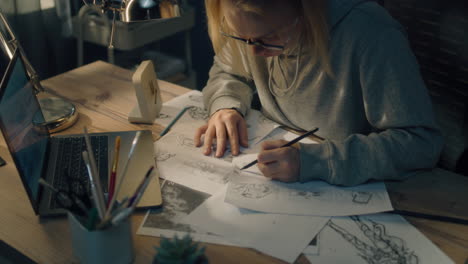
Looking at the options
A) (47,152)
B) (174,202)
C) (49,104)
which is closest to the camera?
(174,202)

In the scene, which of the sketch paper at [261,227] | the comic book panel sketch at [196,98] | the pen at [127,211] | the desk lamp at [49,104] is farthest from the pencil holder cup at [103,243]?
the comic book panel sketch at [196,98]

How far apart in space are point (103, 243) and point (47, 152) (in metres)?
0.40

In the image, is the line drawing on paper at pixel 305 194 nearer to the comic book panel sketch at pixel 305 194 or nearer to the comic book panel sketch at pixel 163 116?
the comic book panel sketch at pixel 305 194

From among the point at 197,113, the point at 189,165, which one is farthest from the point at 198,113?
the point at 189,165

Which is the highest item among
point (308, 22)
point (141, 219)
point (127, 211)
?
point (308, 22)

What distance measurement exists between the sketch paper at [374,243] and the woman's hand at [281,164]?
0.13 m

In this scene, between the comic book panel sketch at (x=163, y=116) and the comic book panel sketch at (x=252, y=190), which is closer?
the comic book panel sketch at (x=252, y=190)

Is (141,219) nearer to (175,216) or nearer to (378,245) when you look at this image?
(175,216)

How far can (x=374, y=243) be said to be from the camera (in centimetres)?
73

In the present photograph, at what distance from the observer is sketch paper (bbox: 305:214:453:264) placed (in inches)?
27.5

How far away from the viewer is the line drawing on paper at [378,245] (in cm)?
70

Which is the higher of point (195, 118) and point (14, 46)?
point (14, 46)

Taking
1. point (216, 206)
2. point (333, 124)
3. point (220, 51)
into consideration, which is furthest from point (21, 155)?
point (333, 124)

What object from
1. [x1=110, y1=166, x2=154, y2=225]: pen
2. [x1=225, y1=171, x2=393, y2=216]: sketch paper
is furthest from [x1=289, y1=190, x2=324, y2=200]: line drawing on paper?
[x1=110, y1=166, x2=154, y2=225]: pen
